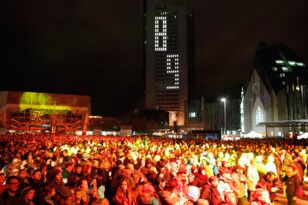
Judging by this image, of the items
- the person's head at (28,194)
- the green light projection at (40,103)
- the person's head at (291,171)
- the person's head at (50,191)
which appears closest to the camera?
the person's head at (28,194)

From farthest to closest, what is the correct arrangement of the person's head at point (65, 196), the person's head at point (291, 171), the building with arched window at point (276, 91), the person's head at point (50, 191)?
the building with arched window at point (276, 91)
the person's head at point (291, 171)
the person's head at point (50, 191)
the person's head at point (65, 196)

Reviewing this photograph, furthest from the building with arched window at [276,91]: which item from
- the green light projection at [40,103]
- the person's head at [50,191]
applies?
the person's head at [50,191]

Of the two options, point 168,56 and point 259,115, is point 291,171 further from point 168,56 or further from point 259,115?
point 168,56

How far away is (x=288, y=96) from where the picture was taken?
76.4 m

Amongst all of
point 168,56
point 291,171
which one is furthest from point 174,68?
point 291,171

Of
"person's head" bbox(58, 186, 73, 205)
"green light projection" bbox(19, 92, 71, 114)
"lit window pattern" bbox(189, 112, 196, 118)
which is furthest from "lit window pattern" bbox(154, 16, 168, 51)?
"person's head" bbox(58, 186, 73, 205)

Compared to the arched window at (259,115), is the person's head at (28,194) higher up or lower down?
Result: lower down

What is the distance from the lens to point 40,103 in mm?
75625

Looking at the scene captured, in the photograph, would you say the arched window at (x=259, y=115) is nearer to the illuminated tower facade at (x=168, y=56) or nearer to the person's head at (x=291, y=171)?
the illuminated tower facade at (x=168, y=56)

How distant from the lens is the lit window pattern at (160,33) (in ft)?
570

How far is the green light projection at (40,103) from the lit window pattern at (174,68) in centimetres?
9617

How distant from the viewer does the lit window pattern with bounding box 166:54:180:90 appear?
6624 inches

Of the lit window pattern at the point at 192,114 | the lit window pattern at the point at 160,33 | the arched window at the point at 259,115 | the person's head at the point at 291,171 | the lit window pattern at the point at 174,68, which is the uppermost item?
the lit window pattern at the point at 160,33

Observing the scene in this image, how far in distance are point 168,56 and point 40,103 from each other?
10561 cm
